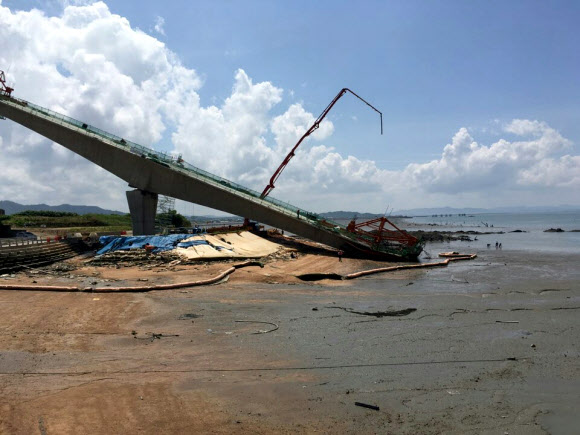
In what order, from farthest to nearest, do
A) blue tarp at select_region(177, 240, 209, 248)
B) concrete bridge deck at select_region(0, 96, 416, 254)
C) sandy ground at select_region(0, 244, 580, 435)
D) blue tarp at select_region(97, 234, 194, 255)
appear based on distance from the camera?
concrete bridge deck at select_region(0, 96, 416, 254) → blue tarp at select_region(177, 240, 209, 248) → blue tarp at select_region(97, 234, 194, 255) → sandy ground at select_region(0, 244, 580, 435)

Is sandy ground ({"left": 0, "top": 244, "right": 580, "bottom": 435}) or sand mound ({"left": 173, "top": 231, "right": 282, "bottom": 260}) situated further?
sand mound ({"left": 173, "top": 231, "right": 282, "bottom": 260})

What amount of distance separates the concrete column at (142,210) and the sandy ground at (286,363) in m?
19.0

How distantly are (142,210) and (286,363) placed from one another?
30.2 m

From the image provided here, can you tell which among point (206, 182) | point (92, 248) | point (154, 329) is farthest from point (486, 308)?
point (92, 248)

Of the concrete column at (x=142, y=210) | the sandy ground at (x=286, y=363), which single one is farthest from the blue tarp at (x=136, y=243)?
the sandy ground at (x=286, y=363)

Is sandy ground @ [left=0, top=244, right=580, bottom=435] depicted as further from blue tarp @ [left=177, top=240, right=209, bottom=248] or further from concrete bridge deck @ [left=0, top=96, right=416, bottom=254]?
concrete bridge deck @ [left=0, top=96, right=416, bottom=254]

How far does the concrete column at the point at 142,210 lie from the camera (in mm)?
37188

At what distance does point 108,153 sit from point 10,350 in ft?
91.8

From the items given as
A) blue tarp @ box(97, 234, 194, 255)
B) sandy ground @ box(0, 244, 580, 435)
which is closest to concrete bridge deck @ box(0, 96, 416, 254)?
blue tarp @ box(97, 234, 194, 255)

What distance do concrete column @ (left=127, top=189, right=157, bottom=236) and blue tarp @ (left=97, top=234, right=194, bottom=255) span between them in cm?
508

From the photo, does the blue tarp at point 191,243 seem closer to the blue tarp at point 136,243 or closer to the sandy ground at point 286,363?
the blue tarp at point 136,243

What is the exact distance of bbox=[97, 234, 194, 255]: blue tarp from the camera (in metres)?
31.1

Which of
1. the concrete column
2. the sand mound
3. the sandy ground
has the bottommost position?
the sandy ground

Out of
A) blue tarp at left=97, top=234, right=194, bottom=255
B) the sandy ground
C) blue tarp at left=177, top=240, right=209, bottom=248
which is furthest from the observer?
blue tarp at left=177, top=240, right=209, bottom=248
